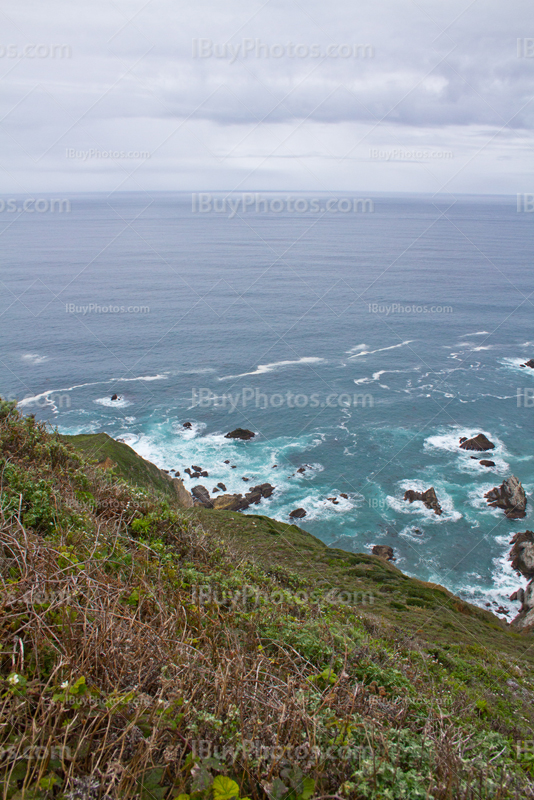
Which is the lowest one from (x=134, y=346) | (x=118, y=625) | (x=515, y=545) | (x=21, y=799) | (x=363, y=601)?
(x=515, y=545)

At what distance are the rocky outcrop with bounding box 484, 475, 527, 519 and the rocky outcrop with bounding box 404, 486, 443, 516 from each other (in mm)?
4841

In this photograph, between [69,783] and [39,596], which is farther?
[39,596]

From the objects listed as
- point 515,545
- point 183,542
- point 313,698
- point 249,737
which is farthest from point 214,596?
point 515,545

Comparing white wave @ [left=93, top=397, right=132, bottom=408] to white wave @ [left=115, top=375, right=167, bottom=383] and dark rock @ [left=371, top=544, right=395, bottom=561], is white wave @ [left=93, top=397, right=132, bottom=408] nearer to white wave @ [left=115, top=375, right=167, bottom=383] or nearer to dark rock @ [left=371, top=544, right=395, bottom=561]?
white wave @ [left=115, top=375, right=167, bottom=383]

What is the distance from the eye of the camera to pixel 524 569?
116 ft

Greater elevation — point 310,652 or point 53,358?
point 310,652

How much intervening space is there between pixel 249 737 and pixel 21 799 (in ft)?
6.35

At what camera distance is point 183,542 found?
38.7 feet

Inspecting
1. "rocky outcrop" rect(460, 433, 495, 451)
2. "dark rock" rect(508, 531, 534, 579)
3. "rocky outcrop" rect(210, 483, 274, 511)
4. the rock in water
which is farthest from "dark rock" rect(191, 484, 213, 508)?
"rocky outcrop" rect(460, 433, 495, 451)

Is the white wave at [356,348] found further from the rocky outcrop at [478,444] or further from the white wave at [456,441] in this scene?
the rocky outcrop at [478,444]

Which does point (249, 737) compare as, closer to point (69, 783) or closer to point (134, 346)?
point (69, 783)

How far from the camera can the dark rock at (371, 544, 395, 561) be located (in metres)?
35.9

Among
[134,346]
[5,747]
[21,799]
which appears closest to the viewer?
[21,799]

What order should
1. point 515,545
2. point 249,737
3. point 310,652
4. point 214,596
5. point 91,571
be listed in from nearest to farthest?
point 249,737 → point 91,571 → point 310,652 → point 214,596 → point 515,545
